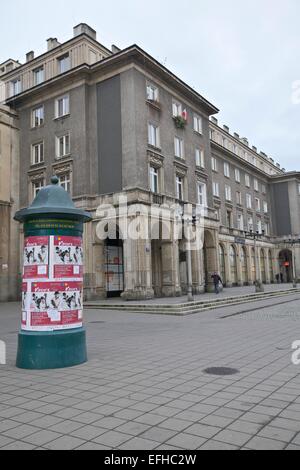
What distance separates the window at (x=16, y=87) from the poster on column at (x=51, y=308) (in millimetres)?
31305

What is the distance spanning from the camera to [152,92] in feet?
98.1

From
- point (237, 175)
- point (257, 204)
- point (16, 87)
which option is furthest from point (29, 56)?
point (257, 204)

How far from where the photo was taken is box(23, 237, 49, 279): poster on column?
8102mm

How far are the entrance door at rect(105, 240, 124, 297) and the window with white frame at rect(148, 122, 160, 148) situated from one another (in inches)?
315

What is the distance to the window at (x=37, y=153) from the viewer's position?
32406 mm

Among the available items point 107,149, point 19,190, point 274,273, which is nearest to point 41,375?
point 107,149

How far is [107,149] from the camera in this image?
93.5 ft

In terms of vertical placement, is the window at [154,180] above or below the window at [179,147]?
below

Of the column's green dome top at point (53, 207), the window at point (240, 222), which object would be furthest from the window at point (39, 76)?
the window at point (240, 222)

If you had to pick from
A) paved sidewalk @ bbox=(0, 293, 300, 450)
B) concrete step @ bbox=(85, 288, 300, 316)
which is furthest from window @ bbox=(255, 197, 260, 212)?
paved sidewalk @ bbox=(0, 293, 300, 450)

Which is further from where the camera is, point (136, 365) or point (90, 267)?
point (90, 267)

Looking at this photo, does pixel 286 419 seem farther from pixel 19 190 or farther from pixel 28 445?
pixel 19 190

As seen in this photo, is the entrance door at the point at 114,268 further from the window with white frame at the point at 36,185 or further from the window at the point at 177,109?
the window at the point at 177,109
